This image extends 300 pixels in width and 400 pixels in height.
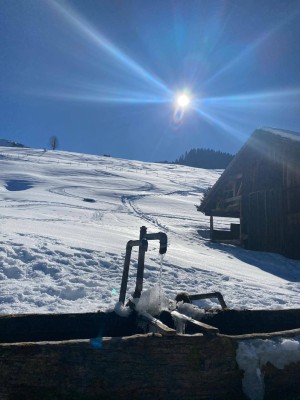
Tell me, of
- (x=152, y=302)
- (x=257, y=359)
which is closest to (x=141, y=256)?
(x=152, y=302)

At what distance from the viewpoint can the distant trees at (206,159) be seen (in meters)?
106

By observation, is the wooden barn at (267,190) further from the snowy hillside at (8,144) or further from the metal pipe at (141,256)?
the snowy hillside at (8,144)

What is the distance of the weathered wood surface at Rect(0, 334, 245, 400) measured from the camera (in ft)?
8.16

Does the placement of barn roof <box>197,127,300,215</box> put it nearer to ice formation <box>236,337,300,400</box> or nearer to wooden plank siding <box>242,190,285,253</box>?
wooden plank siding <box>242,190,285,253</box>

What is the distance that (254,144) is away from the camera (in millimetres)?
14727

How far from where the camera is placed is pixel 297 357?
10.3ft

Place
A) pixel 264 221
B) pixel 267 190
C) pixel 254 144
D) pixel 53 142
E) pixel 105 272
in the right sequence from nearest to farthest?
pixel 105 272, pixel 267 190, pixel 264 221, pixel 254 144, pixel 53 142

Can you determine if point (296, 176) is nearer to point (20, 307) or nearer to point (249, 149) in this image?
point (249, 149)

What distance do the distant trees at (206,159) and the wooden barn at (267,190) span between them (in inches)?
3514

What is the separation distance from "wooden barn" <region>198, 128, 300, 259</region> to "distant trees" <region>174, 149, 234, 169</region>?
89266 mm

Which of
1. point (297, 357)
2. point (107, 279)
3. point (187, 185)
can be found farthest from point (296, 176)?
point (187, 185)

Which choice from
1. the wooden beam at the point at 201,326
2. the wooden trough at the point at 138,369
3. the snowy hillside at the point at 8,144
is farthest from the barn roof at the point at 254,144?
the snowy hillside at the point at 8,144

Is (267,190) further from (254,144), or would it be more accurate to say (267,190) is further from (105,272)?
(105,272)

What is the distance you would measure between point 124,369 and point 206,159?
110m
